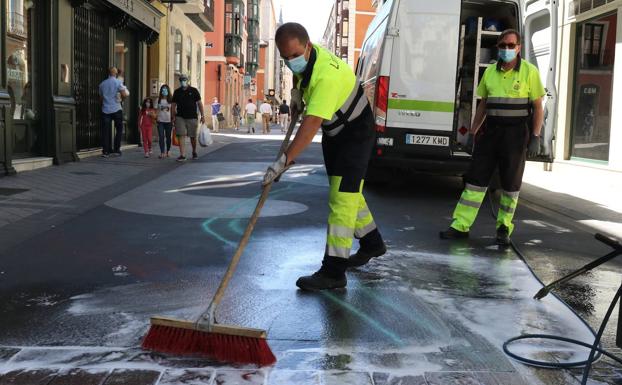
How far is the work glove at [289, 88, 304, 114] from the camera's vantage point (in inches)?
172

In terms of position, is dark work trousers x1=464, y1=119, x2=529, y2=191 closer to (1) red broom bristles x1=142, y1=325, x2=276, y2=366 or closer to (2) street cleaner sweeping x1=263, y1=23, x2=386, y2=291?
(2) street cleaner sweeping x1=263, y1=23, x2=386, y2=291

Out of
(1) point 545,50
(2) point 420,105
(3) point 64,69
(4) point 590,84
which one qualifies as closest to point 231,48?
(4) point 590,84

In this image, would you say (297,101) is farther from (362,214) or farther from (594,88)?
(594,88)

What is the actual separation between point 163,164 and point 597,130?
9.57 meters

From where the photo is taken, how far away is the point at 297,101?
4473mm

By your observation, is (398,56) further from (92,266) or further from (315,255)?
(92,266)

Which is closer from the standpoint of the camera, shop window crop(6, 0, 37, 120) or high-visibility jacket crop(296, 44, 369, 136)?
high-visibility jacket crop(296, 44, 369, 136)

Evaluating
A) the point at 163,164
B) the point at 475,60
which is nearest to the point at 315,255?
the point at 475,60

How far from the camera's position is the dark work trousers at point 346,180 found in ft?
14.1

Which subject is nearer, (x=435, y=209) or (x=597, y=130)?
(x=435, y=209)

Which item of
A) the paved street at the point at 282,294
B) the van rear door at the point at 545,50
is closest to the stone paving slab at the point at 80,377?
the paved street at the point at 282,294

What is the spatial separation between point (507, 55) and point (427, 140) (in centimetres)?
274

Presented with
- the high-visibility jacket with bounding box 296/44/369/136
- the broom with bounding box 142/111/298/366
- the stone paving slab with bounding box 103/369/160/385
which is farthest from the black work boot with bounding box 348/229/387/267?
the stone paving slab with bounding box 103/369/160/385

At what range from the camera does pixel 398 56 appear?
8.76m
